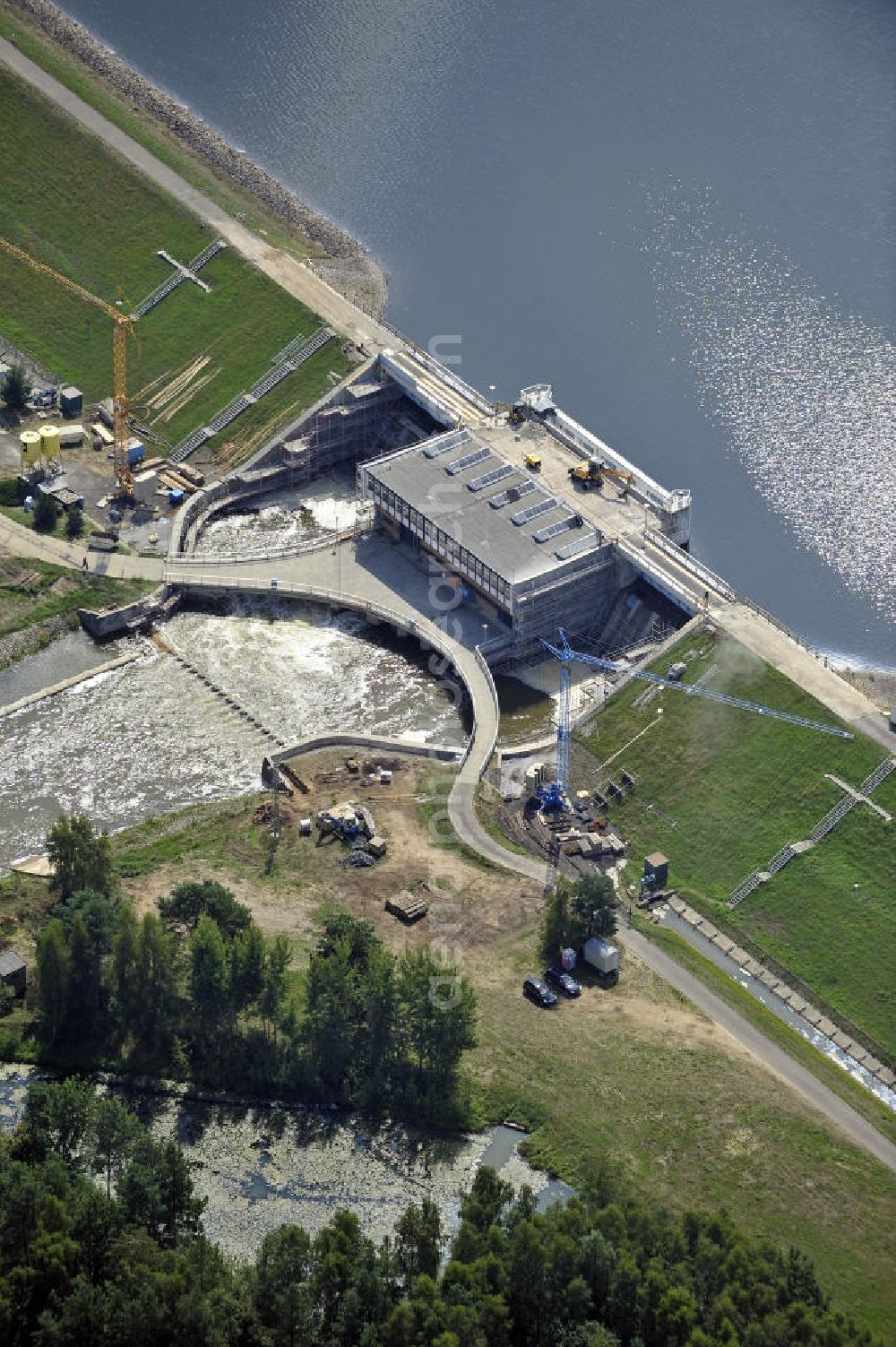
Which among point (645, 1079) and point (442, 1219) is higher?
point (645, 1079)

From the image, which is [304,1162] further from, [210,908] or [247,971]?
[210,908]

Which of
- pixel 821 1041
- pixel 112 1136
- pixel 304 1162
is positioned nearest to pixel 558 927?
pixel 821 1041

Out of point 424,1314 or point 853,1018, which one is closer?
point 424,1314

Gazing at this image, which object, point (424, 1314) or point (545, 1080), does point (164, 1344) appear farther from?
point (545, 1080)

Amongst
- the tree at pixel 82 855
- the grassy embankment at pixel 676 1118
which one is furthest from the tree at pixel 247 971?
the tree at pixel 82 855

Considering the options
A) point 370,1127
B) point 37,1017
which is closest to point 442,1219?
point 370,1127

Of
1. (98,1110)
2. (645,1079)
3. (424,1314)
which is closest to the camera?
(424,1314)
